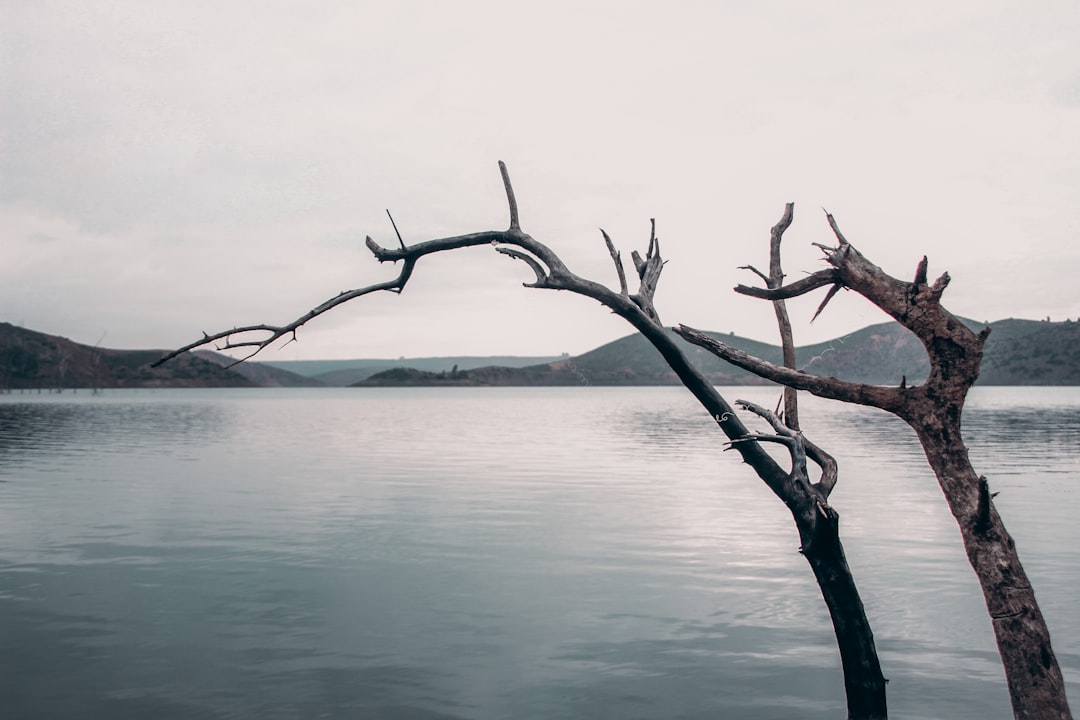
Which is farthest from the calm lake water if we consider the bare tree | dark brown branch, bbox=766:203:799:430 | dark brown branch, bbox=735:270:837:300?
dark brown branch, bbox=735:270:837:300

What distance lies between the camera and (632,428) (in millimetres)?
101812

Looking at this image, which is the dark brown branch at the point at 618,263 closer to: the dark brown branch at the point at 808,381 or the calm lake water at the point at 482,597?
the dark brown branch at the point at 808,381

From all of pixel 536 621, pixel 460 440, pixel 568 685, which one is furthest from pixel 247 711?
pixel 460 440

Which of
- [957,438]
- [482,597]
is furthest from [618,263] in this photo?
[482,597]

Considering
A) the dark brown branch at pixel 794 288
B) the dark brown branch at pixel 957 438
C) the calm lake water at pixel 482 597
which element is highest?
the dark brown branch at pixel 794 288

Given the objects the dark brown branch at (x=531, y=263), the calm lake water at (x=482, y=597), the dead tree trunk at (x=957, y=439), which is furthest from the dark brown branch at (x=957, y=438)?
the calm lake water at (x=482, y=597)

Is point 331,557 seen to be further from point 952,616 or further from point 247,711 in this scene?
point 952,616

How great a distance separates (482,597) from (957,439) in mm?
13485

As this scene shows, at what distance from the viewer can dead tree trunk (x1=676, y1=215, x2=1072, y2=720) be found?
8125 mm

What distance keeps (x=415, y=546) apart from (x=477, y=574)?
455cm

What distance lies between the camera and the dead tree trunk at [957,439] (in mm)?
8125

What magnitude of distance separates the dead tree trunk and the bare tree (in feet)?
2.61

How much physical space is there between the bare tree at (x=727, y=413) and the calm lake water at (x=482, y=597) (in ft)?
10.7

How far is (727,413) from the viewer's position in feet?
31.2
